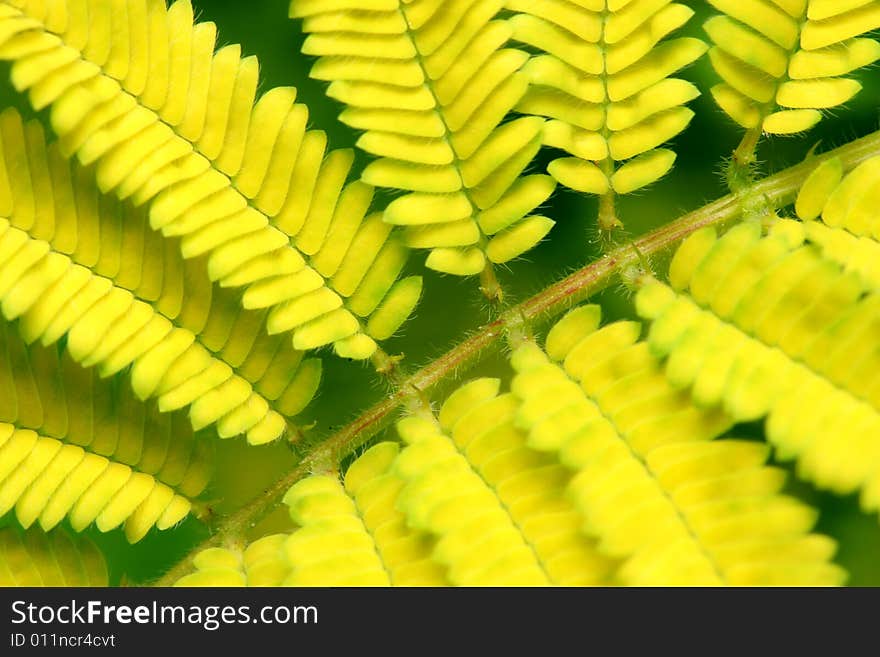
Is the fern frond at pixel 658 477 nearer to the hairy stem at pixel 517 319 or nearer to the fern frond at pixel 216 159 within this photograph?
the hairy stem at pixel 517 319

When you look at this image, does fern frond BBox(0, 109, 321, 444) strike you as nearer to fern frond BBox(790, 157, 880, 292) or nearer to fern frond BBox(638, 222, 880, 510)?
fern frond BBox(638, 222, 880, 510)

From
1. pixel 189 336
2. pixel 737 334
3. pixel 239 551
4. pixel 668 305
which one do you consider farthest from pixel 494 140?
pixel 239 551

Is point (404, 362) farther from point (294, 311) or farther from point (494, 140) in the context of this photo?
point (494, 140)

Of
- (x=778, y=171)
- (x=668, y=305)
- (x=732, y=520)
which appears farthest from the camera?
(x=778, y=171)

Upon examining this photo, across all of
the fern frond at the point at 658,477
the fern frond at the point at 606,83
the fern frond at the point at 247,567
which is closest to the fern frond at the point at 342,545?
the fern frond at the point at 247,567

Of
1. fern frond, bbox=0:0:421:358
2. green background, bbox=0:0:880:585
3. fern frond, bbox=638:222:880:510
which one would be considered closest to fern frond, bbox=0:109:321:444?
fern frond, bbox=0:0:421:358

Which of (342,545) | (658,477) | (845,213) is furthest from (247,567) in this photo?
(845,213)
